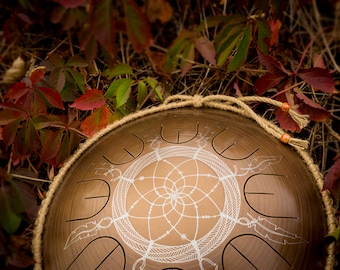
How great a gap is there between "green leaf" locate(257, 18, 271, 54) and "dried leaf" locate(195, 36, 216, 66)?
0.20 meters

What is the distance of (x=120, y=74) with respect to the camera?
181 centimetres

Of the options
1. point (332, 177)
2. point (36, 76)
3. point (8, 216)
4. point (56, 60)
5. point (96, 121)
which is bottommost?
point (8, 216)

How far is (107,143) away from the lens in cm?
161

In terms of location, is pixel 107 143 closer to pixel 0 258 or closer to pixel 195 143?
pixel 195 143

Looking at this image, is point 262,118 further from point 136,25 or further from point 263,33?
point 136,25

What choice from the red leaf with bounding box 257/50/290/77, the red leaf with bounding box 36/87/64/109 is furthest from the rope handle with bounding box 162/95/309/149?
the red leaf with bounding box 36/87/64/109

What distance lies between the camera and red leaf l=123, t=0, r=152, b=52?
45.1 inches

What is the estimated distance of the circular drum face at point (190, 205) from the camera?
A: 123 cm

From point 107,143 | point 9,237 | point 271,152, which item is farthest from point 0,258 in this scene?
point 271,152

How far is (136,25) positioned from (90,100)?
0.64 m

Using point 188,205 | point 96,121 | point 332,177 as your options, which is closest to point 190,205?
point 188,205

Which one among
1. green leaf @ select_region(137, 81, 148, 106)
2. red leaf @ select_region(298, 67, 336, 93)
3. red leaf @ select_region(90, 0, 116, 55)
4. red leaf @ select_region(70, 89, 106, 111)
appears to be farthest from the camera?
green leaf @ select_region(137, 81, 148, 106)

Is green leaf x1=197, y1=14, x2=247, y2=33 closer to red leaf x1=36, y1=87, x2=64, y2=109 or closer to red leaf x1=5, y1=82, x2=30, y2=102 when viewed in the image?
red leaf x1=36, y1=87, x2=64, y2=109

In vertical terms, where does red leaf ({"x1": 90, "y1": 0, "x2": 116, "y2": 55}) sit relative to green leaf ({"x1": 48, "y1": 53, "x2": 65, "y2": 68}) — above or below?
below
